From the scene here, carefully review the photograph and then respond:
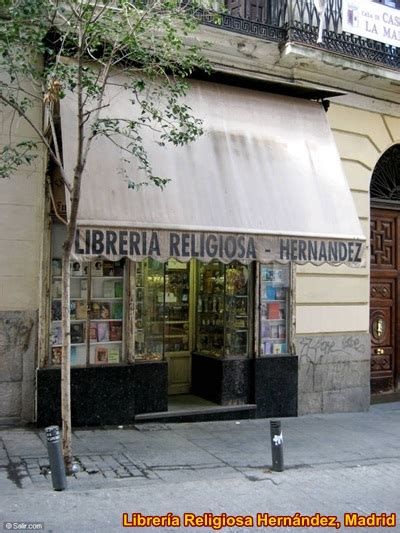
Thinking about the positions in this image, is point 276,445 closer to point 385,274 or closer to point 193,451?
point 193,451

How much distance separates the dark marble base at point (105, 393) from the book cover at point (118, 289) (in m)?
1.04

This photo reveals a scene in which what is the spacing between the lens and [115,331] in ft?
29.5

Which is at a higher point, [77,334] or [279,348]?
[77,334]

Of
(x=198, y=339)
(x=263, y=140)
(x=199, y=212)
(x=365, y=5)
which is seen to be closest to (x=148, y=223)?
(x=199, y=212)

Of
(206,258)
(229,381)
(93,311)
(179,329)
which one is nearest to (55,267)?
(93,311)

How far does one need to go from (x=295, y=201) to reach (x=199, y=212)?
4.97 ft

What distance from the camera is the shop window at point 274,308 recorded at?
996 centimetres

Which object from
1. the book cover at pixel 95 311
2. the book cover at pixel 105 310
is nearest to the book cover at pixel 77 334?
the book cover at pixel 95 311

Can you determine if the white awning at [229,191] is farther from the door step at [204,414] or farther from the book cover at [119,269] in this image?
the door step at [204,414]

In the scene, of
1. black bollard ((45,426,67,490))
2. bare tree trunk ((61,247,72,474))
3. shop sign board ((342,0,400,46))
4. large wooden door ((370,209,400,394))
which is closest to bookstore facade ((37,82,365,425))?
bare tree trunk ((61,247,72,474))

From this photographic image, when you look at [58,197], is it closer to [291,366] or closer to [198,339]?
[198,339]

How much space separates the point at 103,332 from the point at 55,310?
78cm

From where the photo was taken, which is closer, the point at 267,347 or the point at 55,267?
the point at 55,267

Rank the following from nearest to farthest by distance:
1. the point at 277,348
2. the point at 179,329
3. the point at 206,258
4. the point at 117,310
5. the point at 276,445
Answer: the point at 276,445, the point at 206,258, the point at 117,310, the point at 277,348, the point at 179,329
